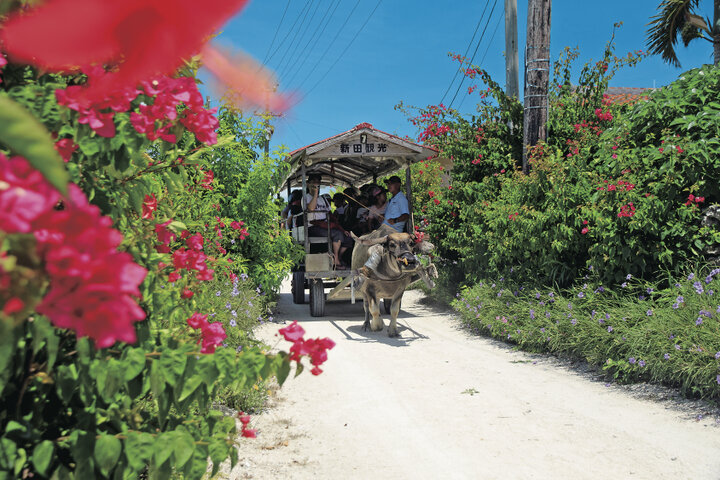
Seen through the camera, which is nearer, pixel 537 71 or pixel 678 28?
pixel 537 71

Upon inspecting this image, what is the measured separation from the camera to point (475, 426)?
462cm

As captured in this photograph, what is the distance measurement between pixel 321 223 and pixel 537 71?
16.1ft

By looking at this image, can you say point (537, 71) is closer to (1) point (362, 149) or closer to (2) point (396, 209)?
(1) point (362, 149)

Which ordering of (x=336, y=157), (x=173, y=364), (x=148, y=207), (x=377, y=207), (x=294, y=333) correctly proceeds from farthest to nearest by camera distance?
(x=377, y=207) < (x=336, y=157) < (x=148, y=207) < (x=294, y=333) < (x=173, y=364)

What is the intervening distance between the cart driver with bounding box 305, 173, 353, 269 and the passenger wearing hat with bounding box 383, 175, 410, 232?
98 centimetres

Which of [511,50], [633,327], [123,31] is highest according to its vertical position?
[511,50]

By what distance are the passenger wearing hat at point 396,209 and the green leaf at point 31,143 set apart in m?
10.3

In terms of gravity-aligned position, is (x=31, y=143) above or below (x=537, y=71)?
below

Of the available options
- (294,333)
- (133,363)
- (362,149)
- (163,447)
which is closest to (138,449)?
(163,447)

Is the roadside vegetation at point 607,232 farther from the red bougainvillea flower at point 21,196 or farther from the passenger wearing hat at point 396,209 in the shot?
the red bougainvillea flower at point 21,196

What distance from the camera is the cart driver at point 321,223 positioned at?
36.7ft

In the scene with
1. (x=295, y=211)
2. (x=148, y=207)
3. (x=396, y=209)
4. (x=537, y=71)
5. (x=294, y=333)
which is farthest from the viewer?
(x=295, y=211)

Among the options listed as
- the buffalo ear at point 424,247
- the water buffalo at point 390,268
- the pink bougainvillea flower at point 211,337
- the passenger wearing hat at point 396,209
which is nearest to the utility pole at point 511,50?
the passenger wearing hat at point 396,209

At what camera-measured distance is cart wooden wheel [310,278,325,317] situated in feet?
34.5
